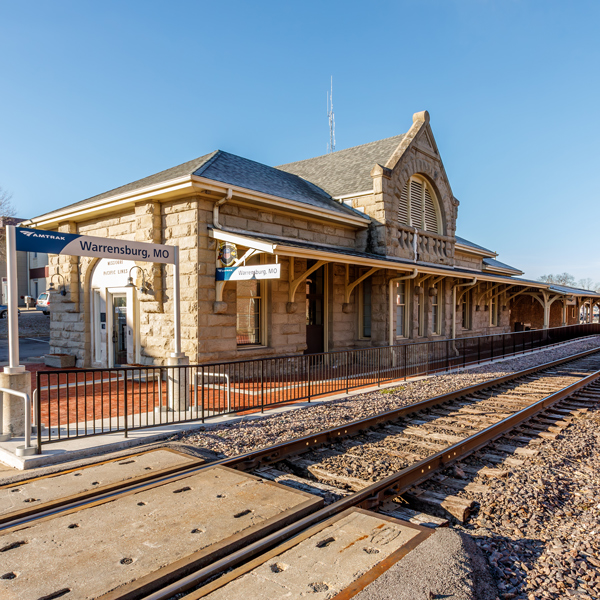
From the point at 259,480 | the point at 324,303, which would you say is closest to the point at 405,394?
the point at 324,303

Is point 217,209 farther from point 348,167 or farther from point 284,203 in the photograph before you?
point 348,167

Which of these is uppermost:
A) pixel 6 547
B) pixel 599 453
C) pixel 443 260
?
pixel 443 260

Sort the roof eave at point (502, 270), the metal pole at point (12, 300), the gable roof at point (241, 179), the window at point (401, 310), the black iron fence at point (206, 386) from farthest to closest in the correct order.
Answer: the roof eave at point (502, 270)
the window at point (401, 310)
the gable roof at point (241, 179)
the black iron fence at point (206, 386)
the metal pole at point (12, 300)

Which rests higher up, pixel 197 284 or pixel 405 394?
pixel 197 284

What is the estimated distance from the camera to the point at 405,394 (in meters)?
10.7

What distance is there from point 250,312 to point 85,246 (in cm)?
613

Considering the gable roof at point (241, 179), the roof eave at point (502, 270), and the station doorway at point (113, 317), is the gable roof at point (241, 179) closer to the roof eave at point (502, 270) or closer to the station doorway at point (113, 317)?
the station doorway at point (113, 317)

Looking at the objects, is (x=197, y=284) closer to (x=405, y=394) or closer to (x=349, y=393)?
(x=349, y=393)

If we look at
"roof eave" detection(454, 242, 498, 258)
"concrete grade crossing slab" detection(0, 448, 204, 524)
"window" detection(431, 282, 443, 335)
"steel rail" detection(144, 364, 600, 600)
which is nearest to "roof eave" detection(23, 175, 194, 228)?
"concrete grade crossing slab" detection(0, 448, 204, 524)

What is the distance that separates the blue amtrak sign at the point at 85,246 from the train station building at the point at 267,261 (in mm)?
1726

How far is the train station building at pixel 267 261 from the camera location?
11.5 metres

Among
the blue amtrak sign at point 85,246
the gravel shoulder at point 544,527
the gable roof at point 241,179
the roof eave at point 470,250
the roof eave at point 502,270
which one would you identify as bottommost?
the gravel shoulder at point 544,527

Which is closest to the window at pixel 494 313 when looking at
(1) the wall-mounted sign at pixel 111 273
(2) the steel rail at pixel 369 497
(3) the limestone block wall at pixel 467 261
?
(3) the limestone block wall at pixel 467 261

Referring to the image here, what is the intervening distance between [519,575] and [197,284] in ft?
29.8
